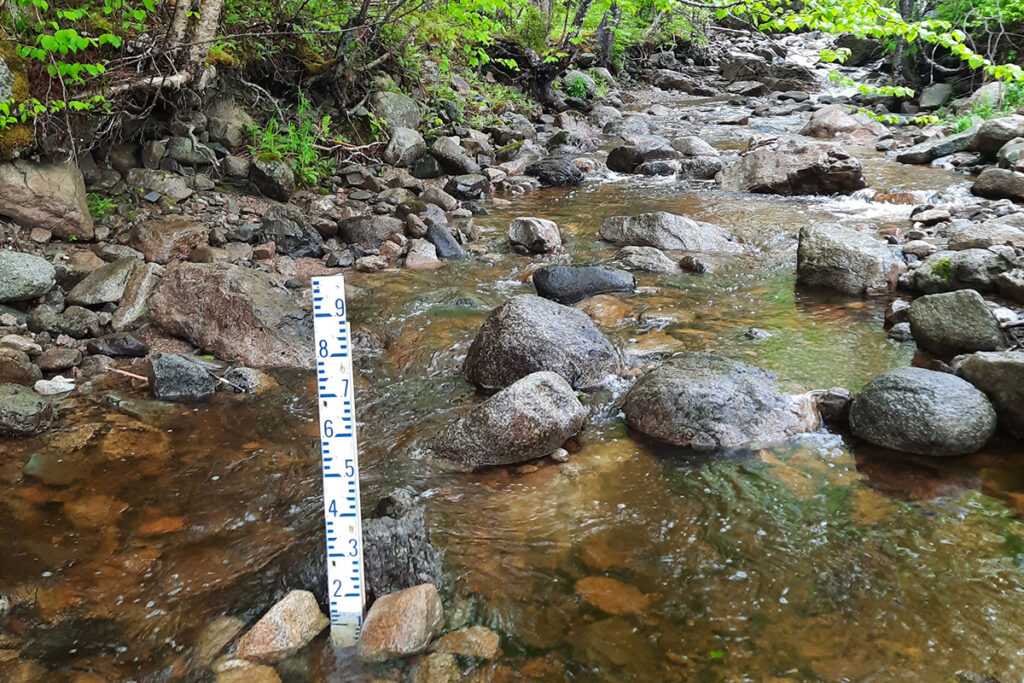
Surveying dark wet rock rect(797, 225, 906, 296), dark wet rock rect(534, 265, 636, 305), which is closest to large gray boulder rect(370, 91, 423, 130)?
dark wet rock rect(534, 265, 636, 305)

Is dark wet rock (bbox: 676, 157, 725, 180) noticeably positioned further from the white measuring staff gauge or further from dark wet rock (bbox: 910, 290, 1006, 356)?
the white measuring staff gauge

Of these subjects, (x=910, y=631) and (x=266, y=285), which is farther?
(x=266, y=285)

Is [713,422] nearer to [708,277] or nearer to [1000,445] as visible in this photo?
[1000,445]

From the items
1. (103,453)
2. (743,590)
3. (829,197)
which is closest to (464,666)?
(743,590)

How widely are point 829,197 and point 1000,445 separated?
25.1 feet

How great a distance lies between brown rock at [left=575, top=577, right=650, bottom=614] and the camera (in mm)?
2910

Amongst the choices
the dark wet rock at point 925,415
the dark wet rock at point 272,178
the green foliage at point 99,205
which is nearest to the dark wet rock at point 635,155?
the dark wet rock at point 272,178

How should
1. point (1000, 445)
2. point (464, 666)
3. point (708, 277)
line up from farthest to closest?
point (708, 277), point (1000, 445), point (464, 666)

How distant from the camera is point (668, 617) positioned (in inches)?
112

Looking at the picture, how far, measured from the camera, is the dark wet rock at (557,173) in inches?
485

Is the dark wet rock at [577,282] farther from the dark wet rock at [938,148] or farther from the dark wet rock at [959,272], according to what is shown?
the dark wet rock at [938,148]

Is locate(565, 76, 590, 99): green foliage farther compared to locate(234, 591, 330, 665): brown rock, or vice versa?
locate(565, 76, 590, 99): green foliage

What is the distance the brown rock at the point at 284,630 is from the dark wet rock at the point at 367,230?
5904 millimetres

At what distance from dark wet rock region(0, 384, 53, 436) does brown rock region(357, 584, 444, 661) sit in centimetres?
290
